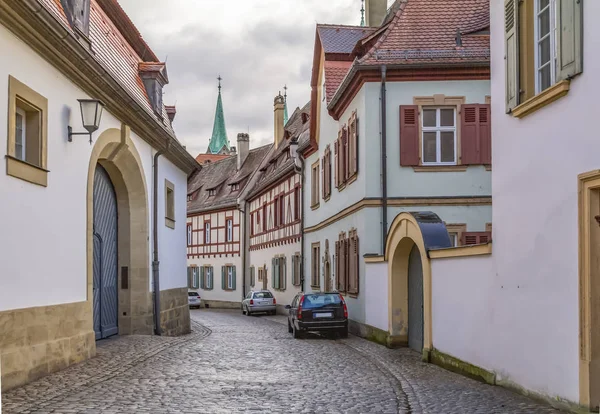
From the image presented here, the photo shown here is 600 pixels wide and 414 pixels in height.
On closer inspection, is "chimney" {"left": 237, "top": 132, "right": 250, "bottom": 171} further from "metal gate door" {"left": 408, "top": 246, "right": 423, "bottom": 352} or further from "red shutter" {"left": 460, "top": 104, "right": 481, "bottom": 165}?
"metal gate door" {"left": 408, "top": 246, "right": 423, "bottom": 352}

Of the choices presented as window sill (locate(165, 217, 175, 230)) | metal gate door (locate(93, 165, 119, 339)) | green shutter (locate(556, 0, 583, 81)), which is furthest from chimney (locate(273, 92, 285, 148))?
green shutter (locate(556, 0, 583, 81))

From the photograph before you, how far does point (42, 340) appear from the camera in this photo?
11945 mm

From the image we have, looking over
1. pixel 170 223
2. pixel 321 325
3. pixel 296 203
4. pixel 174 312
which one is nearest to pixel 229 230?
pixel 296 203

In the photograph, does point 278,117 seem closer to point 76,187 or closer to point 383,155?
point 383,155

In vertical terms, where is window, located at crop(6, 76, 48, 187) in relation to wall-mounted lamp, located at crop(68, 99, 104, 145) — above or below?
below

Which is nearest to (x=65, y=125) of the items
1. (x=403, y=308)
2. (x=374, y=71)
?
(x=403, y=308)

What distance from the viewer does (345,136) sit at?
25.0m

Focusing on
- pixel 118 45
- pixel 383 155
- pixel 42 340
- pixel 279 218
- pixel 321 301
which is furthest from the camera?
pixel 279 218

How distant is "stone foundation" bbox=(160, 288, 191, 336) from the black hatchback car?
346 centimetres

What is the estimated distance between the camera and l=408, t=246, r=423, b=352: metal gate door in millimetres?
16406

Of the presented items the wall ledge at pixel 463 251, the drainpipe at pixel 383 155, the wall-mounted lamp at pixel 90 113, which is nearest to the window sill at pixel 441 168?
the drainpipe at pixel 383 155

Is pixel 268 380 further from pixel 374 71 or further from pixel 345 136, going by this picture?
pixel 345 136

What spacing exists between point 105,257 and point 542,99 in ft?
38.9

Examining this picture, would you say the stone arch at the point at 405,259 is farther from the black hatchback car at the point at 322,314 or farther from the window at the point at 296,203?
the window at the point at 296,203
